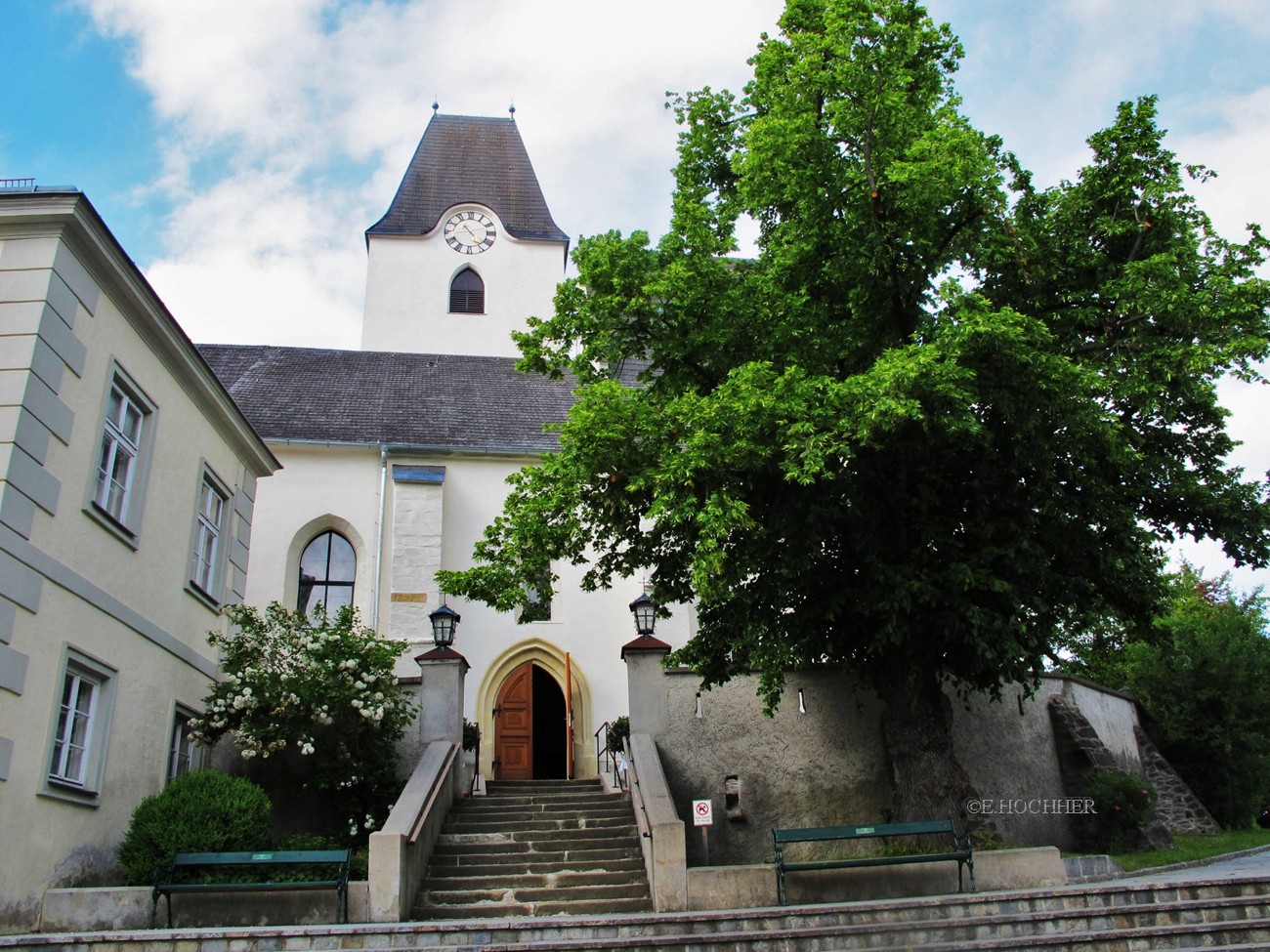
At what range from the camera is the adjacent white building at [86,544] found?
30.5 ft

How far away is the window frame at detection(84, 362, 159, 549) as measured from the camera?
10812mm

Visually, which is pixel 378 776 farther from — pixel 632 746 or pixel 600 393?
pixel 600 393

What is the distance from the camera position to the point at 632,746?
13844 millimetres

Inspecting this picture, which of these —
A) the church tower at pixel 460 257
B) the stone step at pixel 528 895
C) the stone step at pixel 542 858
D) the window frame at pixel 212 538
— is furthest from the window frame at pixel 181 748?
the church tower at pixel 460 257

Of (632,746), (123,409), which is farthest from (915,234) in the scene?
(123,409)

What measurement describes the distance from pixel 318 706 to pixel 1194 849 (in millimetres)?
12893

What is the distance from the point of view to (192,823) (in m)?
10.8

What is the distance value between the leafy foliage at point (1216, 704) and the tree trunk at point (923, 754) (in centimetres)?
800

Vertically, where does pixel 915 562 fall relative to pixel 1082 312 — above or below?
below

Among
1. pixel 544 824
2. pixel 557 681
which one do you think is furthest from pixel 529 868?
pixel 557 681

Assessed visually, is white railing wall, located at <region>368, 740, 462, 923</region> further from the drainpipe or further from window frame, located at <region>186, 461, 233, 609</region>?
the drainpipe

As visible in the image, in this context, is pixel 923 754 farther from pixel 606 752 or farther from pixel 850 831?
pixel 606 752

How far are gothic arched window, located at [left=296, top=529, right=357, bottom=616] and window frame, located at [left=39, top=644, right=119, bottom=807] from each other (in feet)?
31.6

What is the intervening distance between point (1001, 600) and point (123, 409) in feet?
32.1
